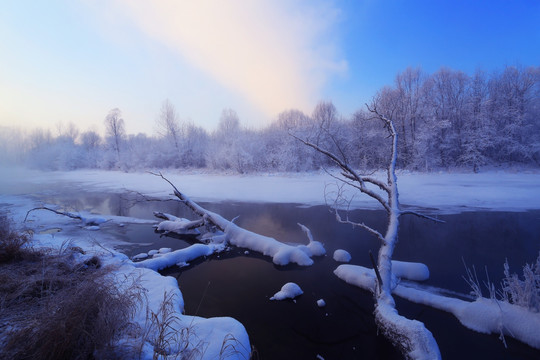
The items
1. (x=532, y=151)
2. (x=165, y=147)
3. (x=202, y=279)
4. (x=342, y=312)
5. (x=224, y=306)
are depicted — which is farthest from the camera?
(x=165, y=147)

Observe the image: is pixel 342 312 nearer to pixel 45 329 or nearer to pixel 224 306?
pixel 224 306

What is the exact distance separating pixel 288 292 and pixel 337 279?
4.42ft

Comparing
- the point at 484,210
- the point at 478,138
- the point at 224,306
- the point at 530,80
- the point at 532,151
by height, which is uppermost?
the point at 530,80

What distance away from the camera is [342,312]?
4473 mm

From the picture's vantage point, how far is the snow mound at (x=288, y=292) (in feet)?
16.3

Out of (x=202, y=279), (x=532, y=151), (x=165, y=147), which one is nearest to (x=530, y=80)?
(x=532, y=151)

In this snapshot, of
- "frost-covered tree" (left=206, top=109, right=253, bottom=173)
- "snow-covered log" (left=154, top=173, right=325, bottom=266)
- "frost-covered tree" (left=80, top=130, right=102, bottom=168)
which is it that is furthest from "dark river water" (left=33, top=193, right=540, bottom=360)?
"frost-covered tree" (left=80, top=130, right=102, bottom=168)

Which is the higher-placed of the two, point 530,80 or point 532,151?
point 530,80

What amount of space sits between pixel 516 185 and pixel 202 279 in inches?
770

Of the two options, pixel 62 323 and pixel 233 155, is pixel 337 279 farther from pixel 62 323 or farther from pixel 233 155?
pixel 233 155

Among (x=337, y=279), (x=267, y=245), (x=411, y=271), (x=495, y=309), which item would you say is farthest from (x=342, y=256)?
(x=495, y=309)

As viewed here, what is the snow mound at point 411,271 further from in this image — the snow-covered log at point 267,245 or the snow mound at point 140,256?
the snow mound at point 140,256

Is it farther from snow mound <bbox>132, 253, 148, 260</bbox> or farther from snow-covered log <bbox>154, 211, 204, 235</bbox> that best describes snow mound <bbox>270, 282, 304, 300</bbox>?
snow-covered log <bbox>154, 211, 204, 235</bbox>

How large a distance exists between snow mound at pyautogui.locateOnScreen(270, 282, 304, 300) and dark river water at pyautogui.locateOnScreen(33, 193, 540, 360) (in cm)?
11
